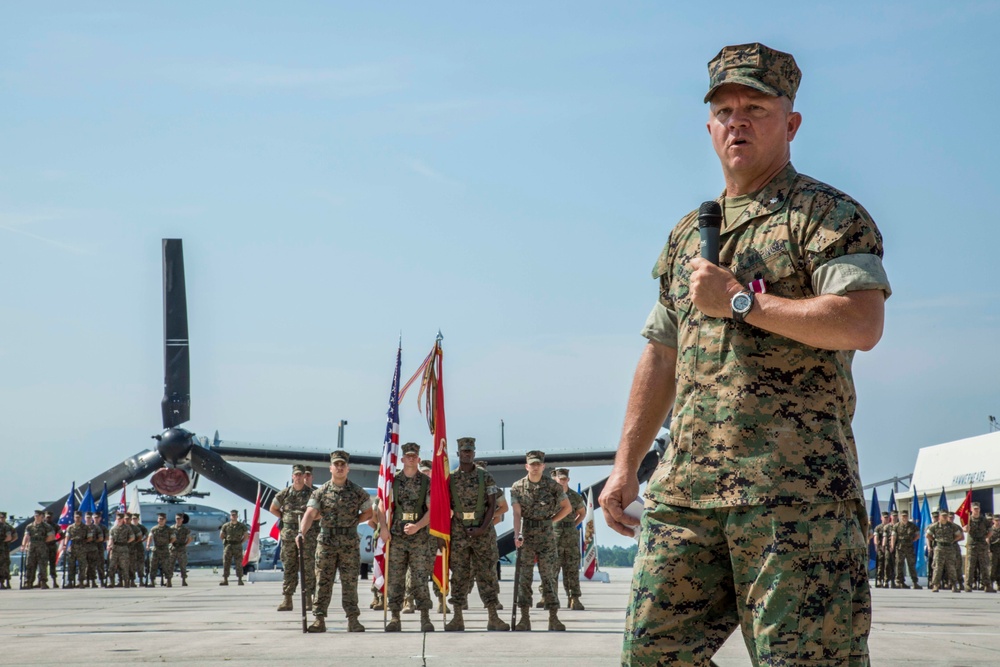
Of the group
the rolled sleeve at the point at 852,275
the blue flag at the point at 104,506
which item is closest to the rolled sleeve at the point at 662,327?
the rolled sleeve at the point at 852,275

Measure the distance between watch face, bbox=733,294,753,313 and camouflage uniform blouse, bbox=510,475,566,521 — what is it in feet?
31.5

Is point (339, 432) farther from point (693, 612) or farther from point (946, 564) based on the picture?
point (693, 612)

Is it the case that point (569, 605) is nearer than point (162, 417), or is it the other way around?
point (569, 605)

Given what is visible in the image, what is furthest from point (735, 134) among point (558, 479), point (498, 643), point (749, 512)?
point (558, 479)

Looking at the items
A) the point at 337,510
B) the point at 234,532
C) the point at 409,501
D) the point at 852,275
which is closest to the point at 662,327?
the point at 852,275

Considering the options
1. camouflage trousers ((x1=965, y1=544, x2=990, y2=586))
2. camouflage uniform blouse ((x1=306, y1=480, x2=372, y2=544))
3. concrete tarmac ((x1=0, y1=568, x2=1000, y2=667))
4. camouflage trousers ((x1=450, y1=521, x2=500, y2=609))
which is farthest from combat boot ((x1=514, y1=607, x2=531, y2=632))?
camouflage trousers ((x1=965, y1=544, x2=990, y2=586))

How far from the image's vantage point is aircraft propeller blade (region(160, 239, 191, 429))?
2703 cm

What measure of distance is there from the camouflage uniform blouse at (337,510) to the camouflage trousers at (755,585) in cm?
865

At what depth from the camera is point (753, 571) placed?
267 centimetres

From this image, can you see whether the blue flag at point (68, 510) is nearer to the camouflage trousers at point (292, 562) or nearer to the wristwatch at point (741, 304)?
the camouflage trousers at point (292, 562)

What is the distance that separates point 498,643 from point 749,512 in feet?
22.8

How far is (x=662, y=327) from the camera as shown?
10.4 feet

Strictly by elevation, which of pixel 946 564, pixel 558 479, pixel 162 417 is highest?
pixel 162 417

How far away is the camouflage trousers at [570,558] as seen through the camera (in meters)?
14.7
